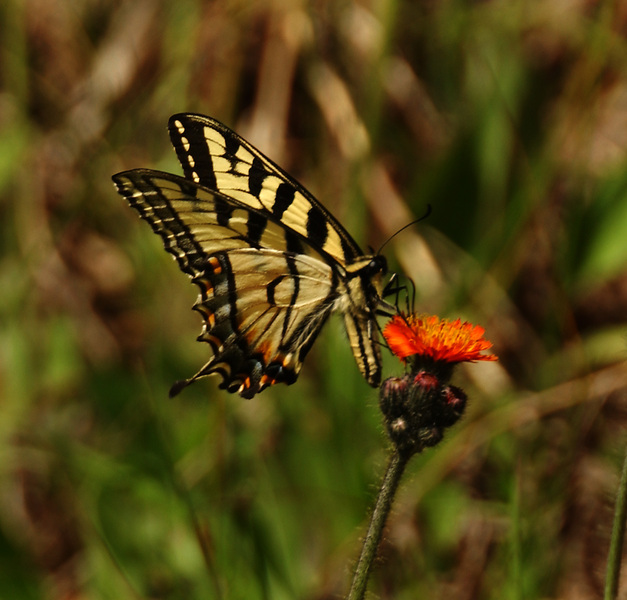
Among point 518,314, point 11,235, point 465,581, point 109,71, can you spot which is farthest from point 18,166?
point 465,581

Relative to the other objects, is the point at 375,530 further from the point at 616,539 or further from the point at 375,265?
the point at 375,265

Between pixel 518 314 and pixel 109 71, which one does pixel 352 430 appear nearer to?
pixel 518 314

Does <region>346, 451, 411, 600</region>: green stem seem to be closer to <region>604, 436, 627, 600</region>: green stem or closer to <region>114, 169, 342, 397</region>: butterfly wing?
<region>604, 436, 627, 600</region>: green stem

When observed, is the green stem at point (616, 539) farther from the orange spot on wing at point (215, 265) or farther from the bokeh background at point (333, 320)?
the orange spot on wing at point (215, 265)

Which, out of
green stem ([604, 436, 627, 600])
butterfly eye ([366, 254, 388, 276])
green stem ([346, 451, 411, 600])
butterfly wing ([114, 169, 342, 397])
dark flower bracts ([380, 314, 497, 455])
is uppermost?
butterfly wing ([114, 169, 342, 397])

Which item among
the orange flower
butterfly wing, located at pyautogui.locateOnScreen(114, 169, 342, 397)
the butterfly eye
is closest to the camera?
the orange flower

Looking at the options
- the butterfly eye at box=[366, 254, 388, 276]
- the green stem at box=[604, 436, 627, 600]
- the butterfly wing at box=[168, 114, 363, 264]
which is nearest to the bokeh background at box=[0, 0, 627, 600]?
the green stem at box=[604, 436, 627, 600]
